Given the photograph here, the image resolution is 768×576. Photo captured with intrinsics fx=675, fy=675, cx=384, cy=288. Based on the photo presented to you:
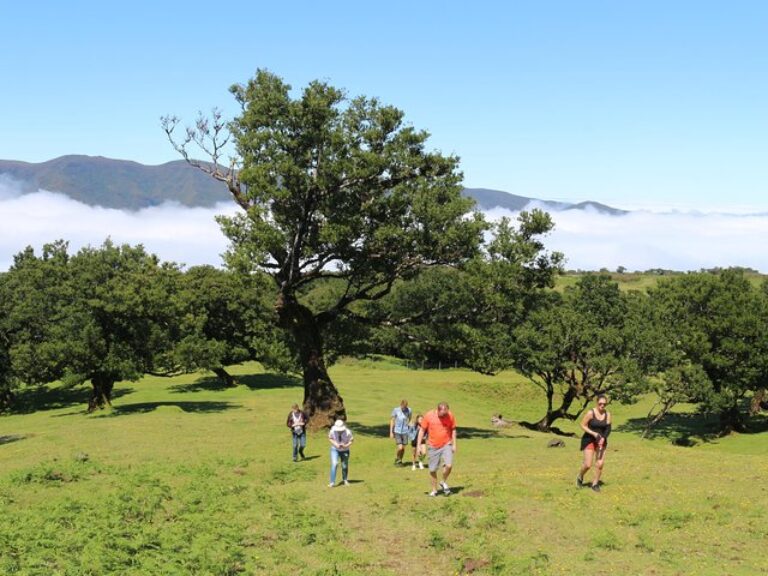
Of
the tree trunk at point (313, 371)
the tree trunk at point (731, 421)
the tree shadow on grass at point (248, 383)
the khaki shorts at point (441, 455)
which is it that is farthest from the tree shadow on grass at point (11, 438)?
the tree trunk at point (731, 421)

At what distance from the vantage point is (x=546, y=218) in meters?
42.0

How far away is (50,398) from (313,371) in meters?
47.1

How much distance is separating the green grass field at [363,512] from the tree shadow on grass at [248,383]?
3927cm

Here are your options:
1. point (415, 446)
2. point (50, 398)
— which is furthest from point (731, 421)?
point (50, 398)

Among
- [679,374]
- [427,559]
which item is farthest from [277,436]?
[679,374]

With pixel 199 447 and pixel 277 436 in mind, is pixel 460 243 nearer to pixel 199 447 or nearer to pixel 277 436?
pixel 277 436

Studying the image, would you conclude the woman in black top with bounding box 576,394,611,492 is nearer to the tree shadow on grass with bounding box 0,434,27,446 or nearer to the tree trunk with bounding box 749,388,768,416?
the tree shadow on grass with bounding box 0,434,27,446

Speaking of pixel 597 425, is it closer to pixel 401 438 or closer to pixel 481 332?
pixel 401 438

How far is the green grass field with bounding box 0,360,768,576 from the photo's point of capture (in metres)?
15.4

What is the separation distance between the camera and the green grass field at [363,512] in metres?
15.4

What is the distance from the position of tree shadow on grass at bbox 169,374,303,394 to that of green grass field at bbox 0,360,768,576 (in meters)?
39.3

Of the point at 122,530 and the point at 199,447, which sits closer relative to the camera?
the point at 122,530

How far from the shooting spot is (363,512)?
20.1 meters

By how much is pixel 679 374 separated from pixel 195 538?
49553mm
